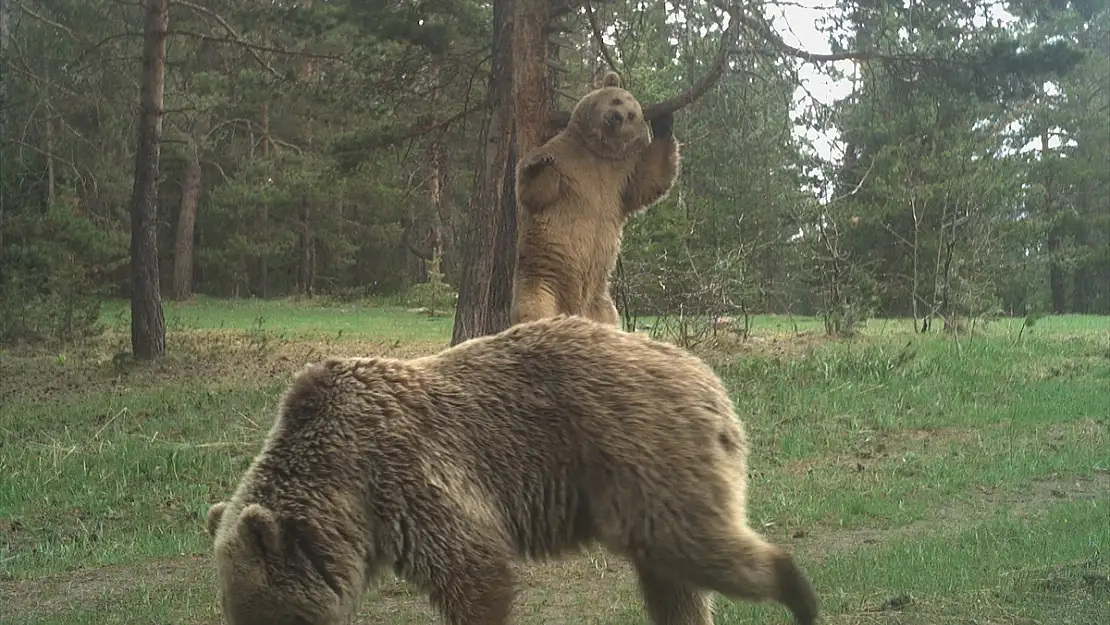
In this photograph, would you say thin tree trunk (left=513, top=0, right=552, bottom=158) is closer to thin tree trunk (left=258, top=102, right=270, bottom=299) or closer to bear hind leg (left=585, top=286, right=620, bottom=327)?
bear hind leg (left=585, top=286, right=620, bottom=327)

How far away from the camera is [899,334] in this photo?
17.7m

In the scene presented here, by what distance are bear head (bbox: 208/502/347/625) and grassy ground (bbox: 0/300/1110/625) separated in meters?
1.98

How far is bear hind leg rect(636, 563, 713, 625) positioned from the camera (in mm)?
3975

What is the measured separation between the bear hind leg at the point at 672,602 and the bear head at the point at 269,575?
127cm

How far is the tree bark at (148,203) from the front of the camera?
15.0 meters

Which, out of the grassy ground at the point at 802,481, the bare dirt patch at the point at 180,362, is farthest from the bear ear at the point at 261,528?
the bare dirt patch at the point at 180,362

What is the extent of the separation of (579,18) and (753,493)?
628 cm

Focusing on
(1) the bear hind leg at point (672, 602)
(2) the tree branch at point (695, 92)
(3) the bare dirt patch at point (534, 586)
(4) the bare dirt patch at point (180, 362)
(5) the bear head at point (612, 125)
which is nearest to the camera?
(1) the bear hind leg at point (672, 602)

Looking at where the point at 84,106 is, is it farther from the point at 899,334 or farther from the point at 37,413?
the point at 899,334

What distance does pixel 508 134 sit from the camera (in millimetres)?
9117

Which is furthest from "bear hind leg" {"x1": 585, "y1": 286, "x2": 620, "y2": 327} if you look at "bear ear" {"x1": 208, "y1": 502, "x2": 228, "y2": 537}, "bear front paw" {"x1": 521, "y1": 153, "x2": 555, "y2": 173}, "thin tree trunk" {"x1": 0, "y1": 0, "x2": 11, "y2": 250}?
"thin tree trunk" {"x1": 0, "y1": 0, "x2": 11, "y2": 250}

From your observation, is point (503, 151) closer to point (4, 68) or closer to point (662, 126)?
point (662, 126)

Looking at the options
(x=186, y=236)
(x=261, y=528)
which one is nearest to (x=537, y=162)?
(x=261, y=528)

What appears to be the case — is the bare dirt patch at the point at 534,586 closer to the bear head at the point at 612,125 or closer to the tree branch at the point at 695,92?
the bear head at the point at 612,125
